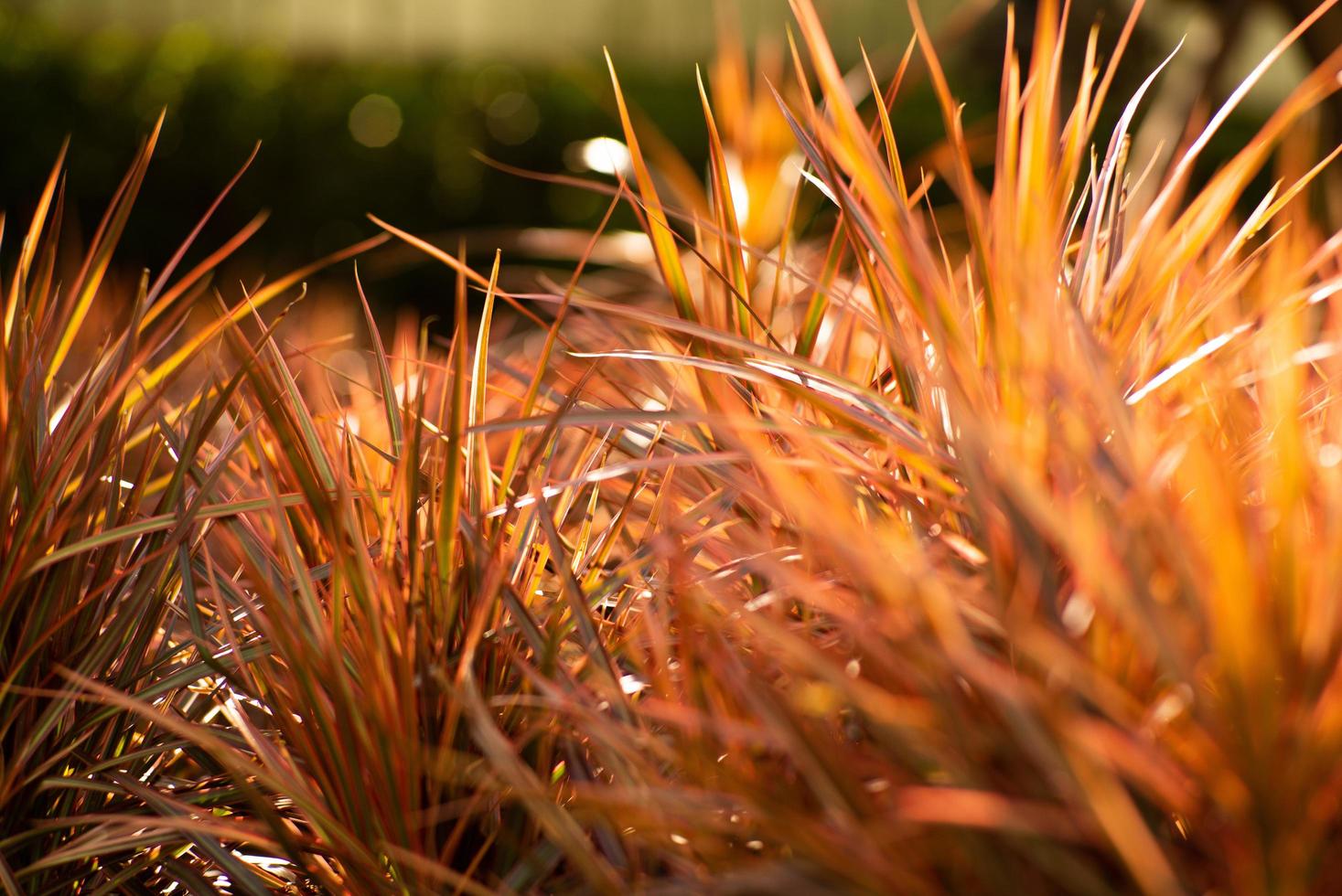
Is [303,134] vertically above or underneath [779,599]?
above

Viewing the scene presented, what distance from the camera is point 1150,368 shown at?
3.20ft

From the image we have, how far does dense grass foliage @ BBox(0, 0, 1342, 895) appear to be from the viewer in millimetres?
606

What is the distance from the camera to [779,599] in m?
0.78

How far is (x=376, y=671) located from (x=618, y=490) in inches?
16.8

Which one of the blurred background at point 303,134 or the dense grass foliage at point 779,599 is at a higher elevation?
the blurred background at point 303,134

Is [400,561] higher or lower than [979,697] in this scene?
higher

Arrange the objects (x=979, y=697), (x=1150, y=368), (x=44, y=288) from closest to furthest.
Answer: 1. (x=979, y=697)
2. (x=1150, y=368)
3. (x=44, y=288)

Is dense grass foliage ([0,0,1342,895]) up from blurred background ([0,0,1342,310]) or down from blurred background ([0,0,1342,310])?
down

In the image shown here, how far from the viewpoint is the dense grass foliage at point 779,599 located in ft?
1.99

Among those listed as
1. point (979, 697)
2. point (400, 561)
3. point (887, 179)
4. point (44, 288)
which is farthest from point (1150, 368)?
point (44, 288)

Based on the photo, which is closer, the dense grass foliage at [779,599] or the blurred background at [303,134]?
the dense grass foliage at [779,599]

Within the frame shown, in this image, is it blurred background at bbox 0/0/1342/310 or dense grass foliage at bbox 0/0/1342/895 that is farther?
blurred background at bbox 0/0/1342/310

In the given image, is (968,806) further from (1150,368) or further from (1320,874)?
(1150,368)

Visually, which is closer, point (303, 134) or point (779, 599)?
point (779, 599)
